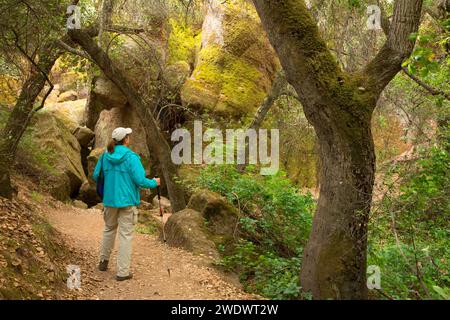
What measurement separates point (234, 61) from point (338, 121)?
14214 mm

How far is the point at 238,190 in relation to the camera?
9805mm

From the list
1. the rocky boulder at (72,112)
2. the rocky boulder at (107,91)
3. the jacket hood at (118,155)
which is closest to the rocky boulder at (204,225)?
the jacket hood at (118,155)

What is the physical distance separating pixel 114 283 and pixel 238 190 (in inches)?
165

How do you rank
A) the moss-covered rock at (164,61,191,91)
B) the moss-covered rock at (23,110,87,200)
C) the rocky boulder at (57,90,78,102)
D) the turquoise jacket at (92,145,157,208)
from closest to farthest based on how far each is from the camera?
the turquoise jacket at (92,145,157,208), the moss-covered rock at (23,110,87,200), the moss-covered rock at (164,61,191,91), the rocky boulder at (57,90,78,102)

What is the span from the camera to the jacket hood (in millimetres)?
6262

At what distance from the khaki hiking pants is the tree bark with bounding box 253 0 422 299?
2.59 metres

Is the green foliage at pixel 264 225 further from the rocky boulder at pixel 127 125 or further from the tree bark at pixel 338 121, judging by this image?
the rocky boulder at pixel 127 125

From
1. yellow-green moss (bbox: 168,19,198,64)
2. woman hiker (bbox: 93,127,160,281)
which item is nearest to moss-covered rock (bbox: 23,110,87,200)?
yellow-green moss (bbox: 168,19,198,64)

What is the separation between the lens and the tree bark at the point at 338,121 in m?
5.63

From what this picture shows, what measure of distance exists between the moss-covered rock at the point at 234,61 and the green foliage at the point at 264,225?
8.04 meters

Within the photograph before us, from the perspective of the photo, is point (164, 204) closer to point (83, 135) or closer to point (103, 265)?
point (83, 135)

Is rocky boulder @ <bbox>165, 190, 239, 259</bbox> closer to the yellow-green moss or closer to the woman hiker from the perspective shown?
the woman hiker

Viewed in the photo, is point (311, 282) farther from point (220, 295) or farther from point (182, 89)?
point (182, 89)
